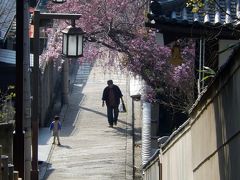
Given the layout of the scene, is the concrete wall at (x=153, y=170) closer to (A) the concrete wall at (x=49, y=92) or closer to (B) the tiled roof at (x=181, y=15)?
(B) the tiled roof at (x=181, y=15)

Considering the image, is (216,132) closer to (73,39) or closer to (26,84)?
(26,84)

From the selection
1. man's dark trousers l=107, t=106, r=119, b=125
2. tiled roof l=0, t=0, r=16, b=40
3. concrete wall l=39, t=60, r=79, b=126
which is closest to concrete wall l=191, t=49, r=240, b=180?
tiled roof l=0, t=0, r=16, b=40

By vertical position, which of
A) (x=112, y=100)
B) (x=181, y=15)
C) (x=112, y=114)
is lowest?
(x=112, y=114)

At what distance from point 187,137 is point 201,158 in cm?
132

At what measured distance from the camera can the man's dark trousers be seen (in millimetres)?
27500

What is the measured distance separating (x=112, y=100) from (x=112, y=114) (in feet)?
1.59

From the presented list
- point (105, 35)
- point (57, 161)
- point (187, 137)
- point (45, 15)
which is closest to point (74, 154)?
point (57, 161)

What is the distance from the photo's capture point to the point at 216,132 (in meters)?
7.06

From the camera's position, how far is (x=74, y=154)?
24.0m

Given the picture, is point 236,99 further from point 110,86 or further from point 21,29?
point 110,86

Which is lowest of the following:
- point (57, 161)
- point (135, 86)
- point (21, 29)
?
point (57, 161)

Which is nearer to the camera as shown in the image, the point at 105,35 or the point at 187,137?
the point at 187,137

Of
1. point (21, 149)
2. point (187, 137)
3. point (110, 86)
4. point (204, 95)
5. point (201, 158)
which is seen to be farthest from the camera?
point (110, 86)

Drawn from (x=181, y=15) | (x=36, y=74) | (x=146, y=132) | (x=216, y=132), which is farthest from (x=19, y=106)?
(x=146, y=132)
